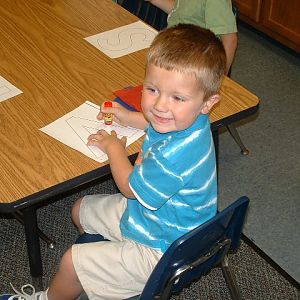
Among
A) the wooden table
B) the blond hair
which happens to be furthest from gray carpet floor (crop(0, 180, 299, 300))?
the blond hair

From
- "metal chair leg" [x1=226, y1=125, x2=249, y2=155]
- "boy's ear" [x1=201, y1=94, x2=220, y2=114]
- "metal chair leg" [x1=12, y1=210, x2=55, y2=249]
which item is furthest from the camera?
"metal chair leg" [x1=226, y1=125, x2=249, y2=155]

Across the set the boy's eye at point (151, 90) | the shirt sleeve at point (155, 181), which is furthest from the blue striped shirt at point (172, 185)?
the boy's eye at point (151, 90)

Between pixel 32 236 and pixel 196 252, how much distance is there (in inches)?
23.9

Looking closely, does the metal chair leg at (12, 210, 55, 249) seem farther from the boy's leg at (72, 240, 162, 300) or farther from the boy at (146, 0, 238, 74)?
the boy at (146, 0, 238, 74)

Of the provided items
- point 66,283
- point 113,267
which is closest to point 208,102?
point 113,267

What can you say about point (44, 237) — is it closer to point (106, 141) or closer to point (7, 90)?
point (7, 90)

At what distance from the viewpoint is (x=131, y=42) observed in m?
2.12

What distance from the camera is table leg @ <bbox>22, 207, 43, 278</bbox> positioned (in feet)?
5.88

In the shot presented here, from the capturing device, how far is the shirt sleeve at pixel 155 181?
144 centimetres

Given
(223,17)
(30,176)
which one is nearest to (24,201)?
(30,176)

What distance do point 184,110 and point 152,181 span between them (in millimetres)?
190

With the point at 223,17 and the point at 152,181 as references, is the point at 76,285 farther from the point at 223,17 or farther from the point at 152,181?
the point at 223,17

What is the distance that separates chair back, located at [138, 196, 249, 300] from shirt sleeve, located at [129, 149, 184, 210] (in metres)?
0.13

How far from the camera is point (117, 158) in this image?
153cm
